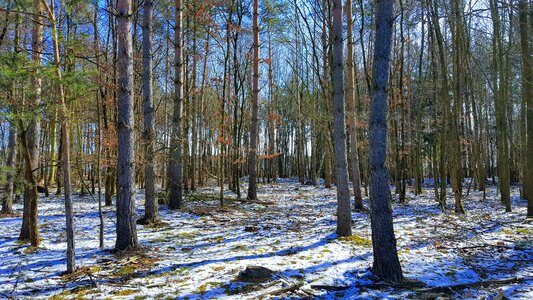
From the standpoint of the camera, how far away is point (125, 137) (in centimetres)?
506

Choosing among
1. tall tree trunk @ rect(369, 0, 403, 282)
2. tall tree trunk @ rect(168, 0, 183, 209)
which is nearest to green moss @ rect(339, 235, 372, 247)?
tall tree trunk @ rect(369, 0, 403, 282)

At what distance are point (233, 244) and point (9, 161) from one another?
286 inches

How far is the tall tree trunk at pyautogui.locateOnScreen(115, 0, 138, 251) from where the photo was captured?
5.06 m

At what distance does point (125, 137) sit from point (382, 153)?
12.2 ft

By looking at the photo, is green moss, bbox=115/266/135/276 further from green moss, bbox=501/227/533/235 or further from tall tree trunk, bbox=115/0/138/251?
green moss, bbox=501/227/533/235

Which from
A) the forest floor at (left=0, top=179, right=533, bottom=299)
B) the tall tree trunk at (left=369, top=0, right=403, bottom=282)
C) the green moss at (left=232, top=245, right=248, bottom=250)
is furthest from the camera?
the green moss at (left=232, top=245, right=248, bottom=250)

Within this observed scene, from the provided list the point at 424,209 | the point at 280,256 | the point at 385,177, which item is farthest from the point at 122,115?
the point at 424,209

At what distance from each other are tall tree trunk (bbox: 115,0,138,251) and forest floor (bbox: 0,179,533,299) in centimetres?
A: 41

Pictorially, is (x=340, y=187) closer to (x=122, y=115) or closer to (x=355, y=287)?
(x=355, y=287)

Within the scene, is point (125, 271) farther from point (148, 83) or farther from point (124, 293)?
point (148, 83)

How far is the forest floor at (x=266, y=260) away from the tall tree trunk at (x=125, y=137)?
0.41 meters

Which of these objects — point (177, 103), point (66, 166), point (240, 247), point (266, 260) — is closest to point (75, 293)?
point (66, 166)

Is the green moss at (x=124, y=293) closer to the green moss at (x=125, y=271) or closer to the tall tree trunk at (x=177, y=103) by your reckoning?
the green moss at (x=125, y=271)

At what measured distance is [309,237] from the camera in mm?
6363
